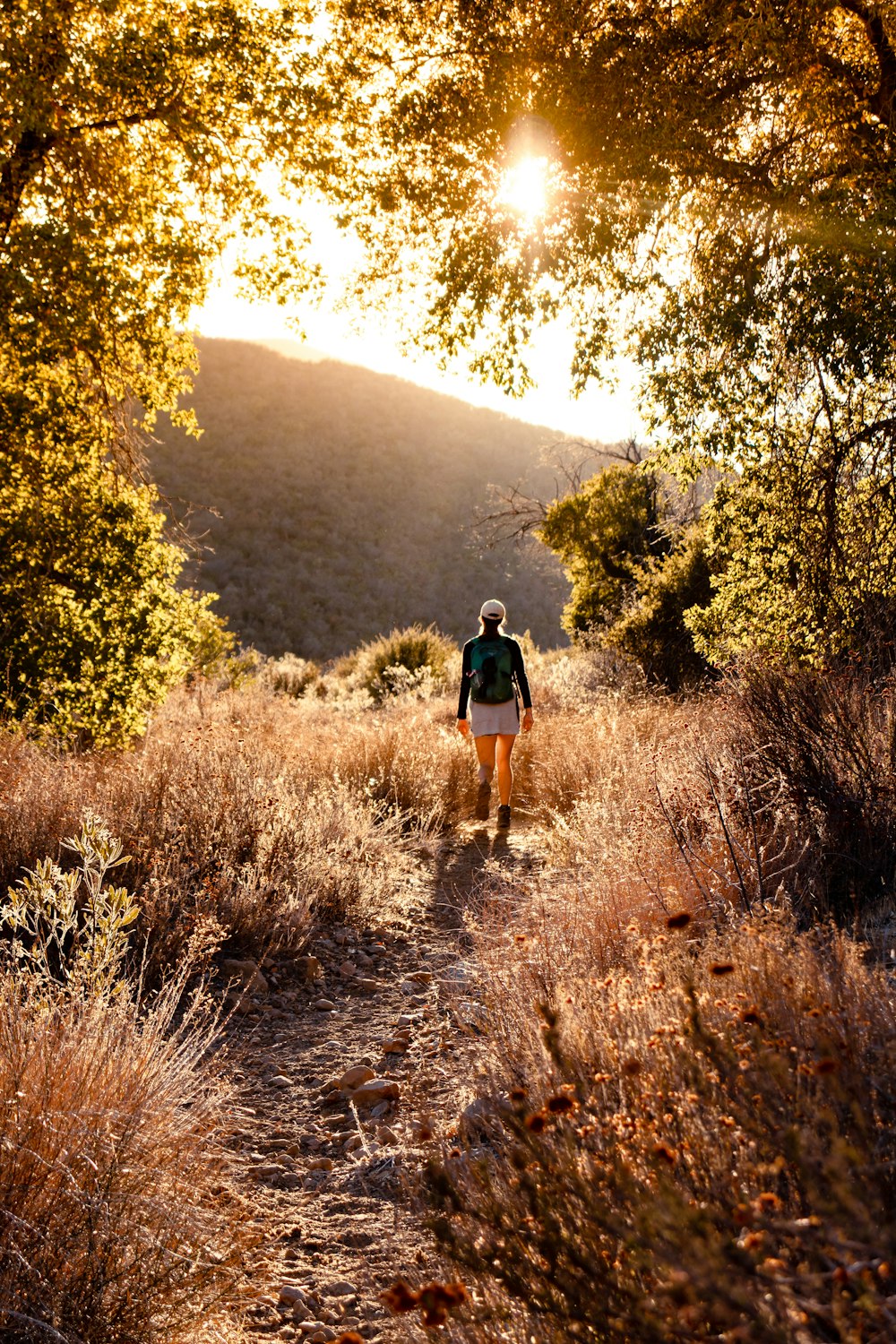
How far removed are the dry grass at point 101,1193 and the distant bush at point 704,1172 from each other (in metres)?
0.73

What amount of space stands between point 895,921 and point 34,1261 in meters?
2.92

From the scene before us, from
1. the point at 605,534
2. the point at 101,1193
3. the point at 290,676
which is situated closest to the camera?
the point at 101,1193

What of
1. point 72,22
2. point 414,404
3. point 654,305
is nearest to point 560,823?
point 654,305

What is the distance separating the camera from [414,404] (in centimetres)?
5834

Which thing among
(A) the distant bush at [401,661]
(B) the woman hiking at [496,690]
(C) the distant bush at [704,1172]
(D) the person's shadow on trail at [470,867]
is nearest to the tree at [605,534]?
(A) the distant bush at [401,661]

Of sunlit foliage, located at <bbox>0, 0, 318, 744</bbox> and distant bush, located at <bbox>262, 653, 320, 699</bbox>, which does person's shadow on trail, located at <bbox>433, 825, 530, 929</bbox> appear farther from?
A: distant bush, located at <bbox>262, 653, 320, 699</bbox>

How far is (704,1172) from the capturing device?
5.69ft

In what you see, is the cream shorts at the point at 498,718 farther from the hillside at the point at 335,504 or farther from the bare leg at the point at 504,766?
the hillside at the point at 335,504

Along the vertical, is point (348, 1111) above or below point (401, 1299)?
below

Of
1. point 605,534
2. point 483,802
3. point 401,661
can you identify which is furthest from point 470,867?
point 605,534

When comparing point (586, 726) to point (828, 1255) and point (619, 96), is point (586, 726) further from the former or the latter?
point (828, 1255)

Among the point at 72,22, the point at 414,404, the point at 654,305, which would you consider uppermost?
the point at 414,404

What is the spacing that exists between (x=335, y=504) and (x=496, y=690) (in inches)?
1502

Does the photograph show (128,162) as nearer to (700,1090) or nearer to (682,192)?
(682,192)
